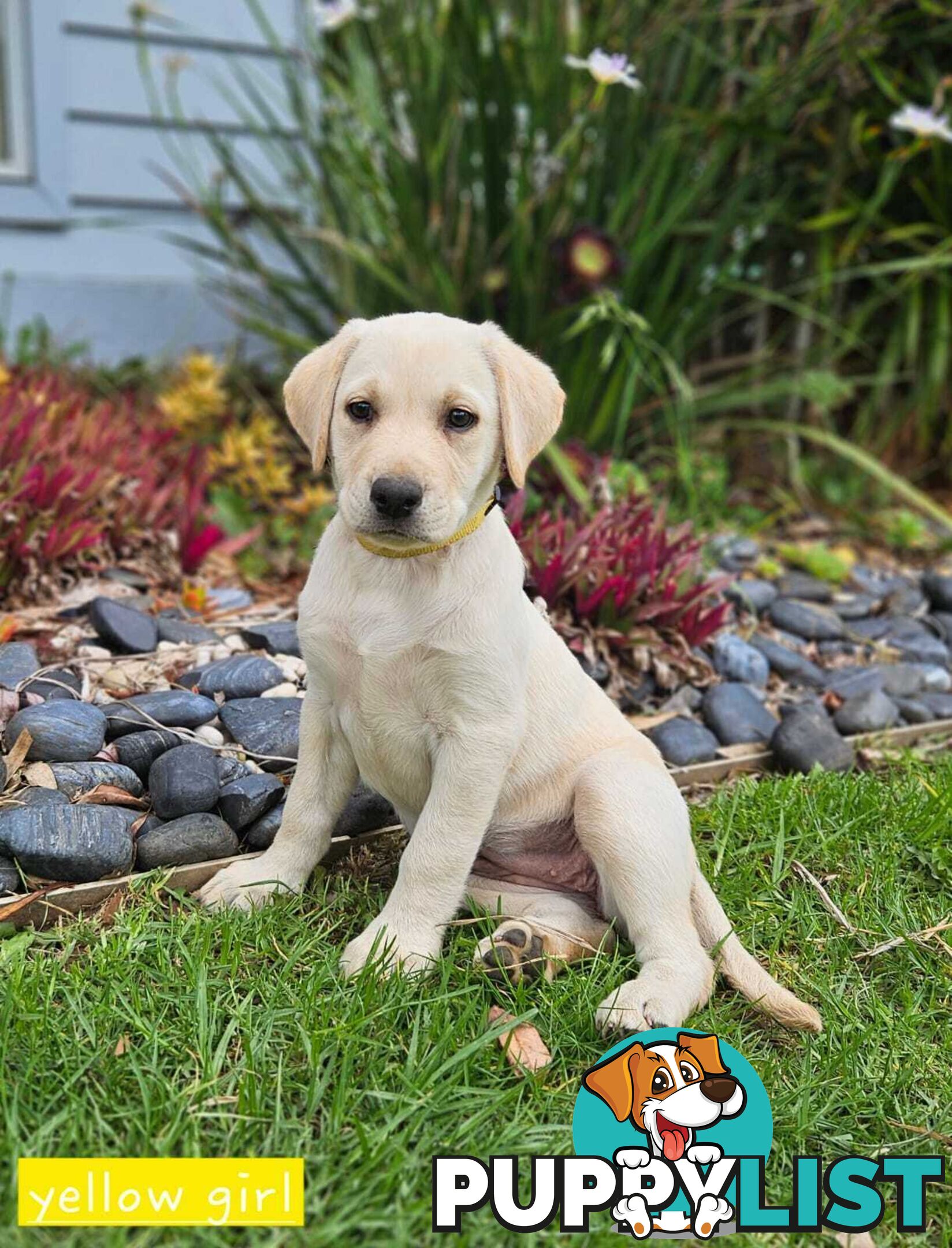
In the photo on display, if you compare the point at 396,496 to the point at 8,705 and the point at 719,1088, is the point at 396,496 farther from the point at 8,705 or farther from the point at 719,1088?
the point at 8,705

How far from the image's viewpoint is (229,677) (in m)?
3.00

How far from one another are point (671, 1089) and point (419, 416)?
1222mm

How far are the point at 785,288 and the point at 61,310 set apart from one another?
3.90 m

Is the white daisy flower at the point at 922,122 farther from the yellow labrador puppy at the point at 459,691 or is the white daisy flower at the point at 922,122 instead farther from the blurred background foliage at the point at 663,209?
the yellow labrador puppy at the point at 459,691

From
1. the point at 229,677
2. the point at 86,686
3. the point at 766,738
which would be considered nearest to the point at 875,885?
the point at 766,738

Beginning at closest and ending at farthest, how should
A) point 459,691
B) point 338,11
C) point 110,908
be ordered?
point 459,691 → point 110,908 → point 338,11

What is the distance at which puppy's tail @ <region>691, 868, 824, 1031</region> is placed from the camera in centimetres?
210

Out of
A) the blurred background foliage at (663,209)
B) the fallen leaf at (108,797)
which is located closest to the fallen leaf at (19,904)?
the fallen leaf at (108,797)

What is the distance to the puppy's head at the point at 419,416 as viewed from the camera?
1989 millimetres

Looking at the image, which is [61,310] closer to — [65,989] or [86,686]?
[86,686]

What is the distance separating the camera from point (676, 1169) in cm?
171

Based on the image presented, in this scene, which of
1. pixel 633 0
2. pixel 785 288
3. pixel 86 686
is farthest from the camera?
pixel 785 288

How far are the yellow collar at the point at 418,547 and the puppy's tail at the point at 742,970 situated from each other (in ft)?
2.82

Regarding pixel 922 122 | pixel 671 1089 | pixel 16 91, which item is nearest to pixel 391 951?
pixel 671 1089
